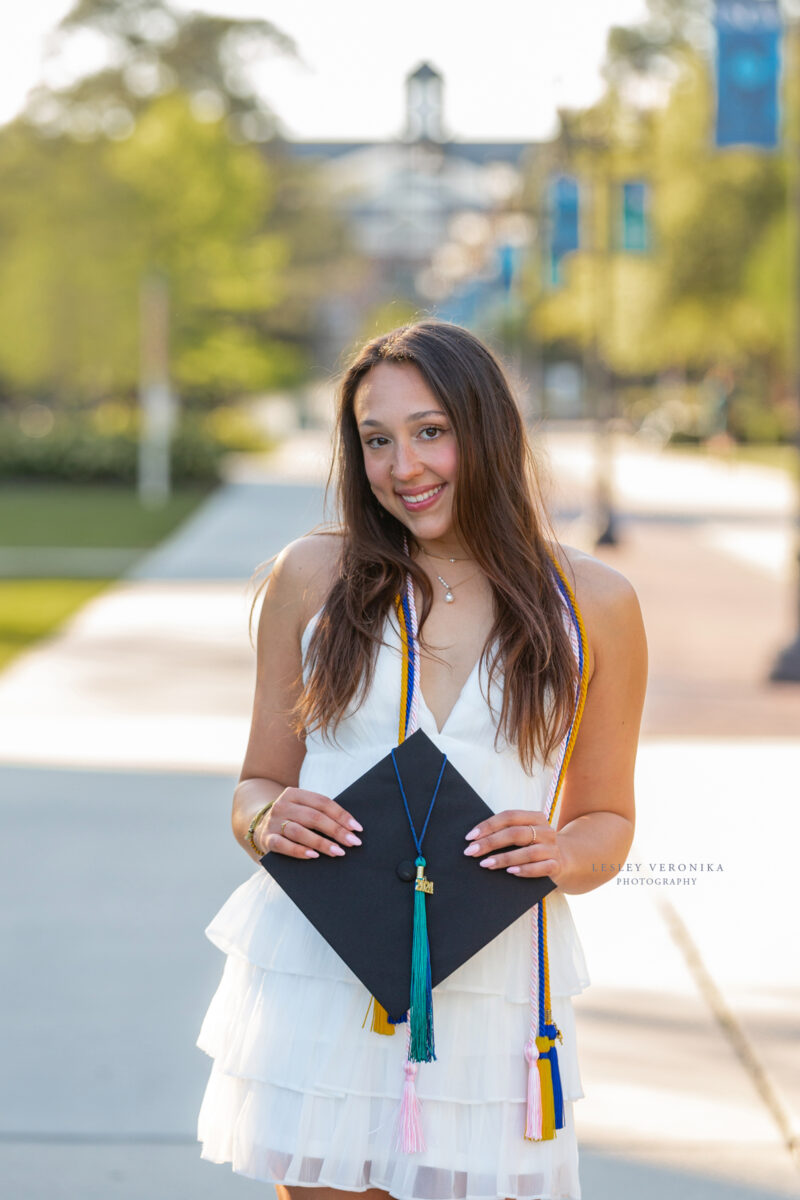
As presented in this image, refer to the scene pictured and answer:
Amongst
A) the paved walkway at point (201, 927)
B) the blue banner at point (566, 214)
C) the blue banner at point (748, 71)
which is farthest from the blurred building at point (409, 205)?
the paved walkway at point (201, 927)

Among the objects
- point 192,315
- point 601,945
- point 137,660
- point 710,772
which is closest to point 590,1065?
point 601,945

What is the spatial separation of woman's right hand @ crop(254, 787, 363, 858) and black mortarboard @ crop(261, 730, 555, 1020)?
19mm

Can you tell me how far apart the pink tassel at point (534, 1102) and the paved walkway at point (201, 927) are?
0.30 m

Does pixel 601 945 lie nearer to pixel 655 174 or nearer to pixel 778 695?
pixel 778 695

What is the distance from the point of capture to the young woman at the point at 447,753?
7.02ft

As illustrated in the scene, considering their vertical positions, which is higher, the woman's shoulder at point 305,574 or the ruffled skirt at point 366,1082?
the woman's shoulder at point 305,574

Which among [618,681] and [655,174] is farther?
[655,174]

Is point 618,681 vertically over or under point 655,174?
under

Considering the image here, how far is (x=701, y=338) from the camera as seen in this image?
44.1m

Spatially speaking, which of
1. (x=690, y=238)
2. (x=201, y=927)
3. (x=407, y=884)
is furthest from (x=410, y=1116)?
(x=690, y=238)

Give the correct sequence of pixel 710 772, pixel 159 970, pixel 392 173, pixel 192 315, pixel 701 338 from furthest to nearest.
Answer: pixel 392 173
pixel 701 338
pixel 192 315
pixel 710 772
pixel 159 970

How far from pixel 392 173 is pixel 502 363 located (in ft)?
478

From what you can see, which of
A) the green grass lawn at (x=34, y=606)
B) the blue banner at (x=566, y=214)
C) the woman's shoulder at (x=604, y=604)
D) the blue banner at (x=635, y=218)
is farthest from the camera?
the blue banner at (x=566, y=214)

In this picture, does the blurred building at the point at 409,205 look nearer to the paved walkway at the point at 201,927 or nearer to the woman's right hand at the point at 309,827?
the paved walkway at the point at 201,927
